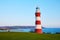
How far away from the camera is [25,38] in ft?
39.9

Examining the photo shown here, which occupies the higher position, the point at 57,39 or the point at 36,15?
the point at 36,15

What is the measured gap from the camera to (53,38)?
12.4 meters

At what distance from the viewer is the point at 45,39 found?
1191 centimetres

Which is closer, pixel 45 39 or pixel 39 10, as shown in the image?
pixel 45 39

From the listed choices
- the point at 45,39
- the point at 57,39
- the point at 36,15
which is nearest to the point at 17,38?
the point at 45,39

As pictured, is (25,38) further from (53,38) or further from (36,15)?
(36,15)

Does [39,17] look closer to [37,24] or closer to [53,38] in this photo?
[37,24]

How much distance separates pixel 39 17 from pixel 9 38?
18.0 feet

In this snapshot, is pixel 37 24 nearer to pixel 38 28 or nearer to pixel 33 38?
pixel 38 28

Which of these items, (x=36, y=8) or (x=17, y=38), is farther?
(x=36, y=8)

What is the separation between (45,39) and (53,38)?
0.79 metres

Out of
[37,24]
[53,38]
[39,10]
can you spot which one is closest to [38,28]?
[37,24]

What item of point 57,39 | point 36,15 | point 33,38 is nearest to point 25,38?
point 33,38

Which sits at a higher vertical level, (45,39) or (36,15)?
(36,15)
